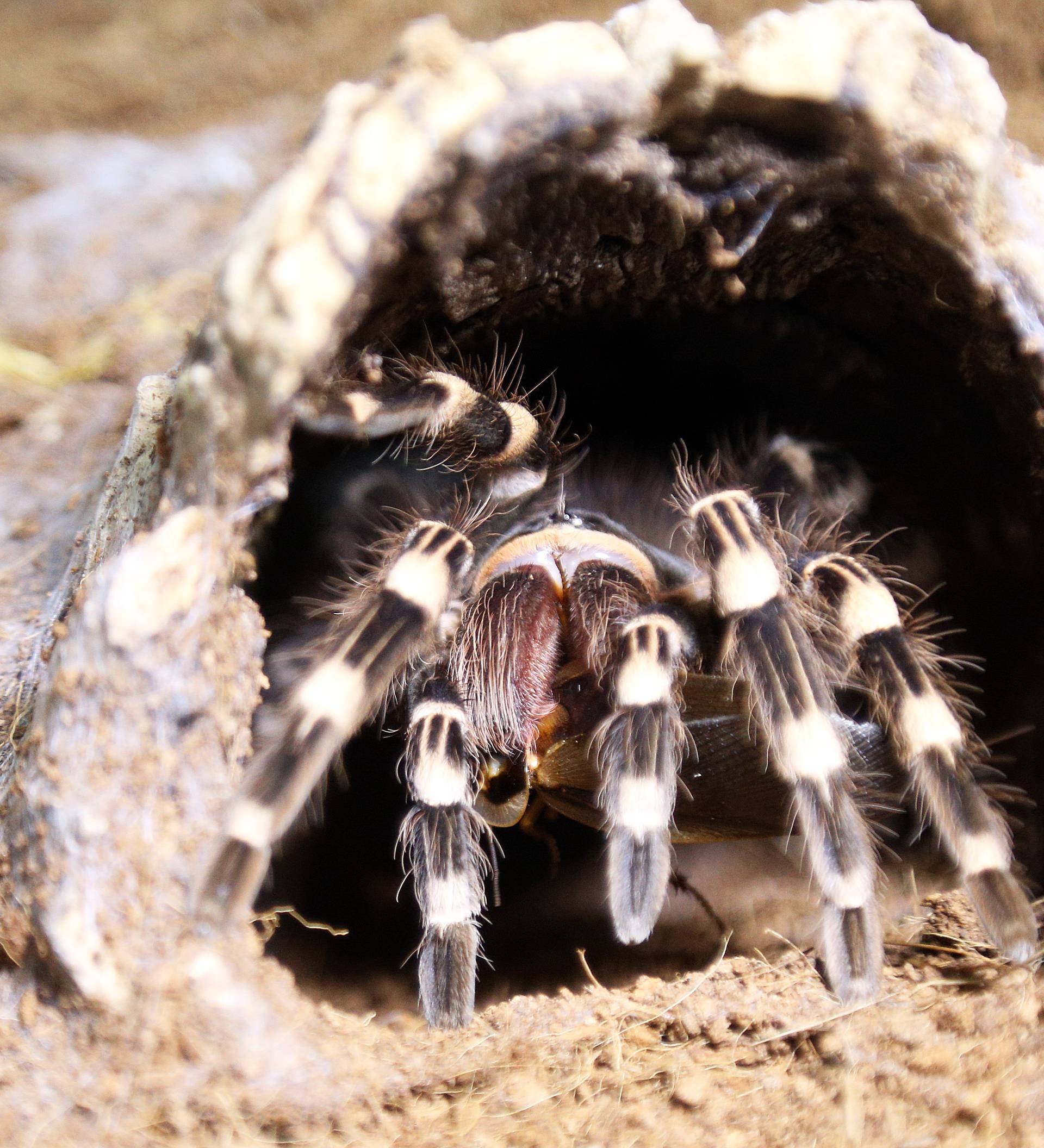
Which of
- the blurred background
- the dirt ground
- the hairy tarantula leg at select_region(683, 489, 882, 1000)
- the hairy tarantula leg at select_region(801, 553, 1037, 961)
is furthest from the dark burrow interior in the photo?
the blurred background

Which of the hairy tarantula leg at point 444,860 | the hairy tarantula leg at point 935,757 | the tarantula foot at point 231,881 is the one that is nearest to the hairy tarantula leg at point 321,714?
the tarantula foot at point 231,881

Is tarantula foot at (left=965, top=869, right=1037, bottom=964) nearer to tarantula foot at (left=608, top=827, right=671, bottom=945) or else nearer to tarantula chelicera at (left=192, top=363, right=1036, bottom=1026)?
tarantula chelicera at (left=192, top=363, right=1036, bottom=1026)

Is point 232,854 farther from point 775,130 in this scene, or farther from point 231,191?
point 231,191

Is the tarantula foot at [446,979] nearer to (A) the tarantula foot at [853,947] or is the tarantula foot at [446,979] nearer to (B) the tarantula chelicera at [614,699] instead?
(B) the tarantula chelicera at [614,699]

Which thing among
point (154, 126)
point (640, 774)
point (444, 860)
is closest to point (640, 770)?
point (640, 774)

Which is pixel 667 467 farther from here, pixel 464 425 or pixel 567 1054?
pixel 567 1054
